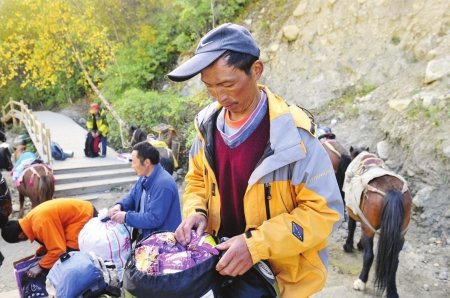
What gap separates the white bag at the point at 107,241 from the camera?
3369 mm

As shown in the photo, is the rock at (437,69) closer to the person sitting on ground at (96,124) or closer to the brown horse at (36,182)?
the brown horse at (36,182)

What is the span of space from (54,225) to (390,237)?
3.60 meters

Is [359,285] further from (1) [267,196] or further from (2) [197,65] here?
(2) [197,65]

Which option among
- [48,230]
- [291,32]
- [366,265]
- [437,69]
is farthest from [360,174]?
[291,32]

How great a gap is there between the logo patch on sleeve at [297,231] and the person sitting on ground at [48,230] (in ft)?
9.69

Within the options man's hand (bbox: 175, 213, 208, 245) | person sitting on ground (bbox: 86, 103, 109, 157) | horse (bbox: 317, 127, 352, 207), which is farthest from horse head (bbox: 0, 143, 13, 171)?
man's hand (bbox: 175, 213, 208, 245)

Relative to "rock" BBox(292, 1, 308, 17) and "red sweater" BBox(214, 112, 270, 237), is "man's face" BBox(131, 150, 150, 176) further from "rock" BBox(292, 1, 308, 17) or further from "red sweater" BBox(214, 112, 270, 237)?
"rock" BBox(292, 1, 308, 17)

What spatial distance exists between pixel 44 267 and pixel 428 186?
5.83 meters

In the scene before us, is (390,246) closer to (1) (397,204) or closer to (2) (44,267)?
(1) (397,204)

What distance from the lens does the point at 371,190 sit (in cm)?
430

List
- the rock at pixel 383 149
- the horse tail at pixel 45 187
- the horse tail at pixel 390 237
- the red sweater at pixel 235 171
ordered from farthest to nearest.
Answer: the rock at pixel 383 149
the horse tail at pixel 45 187
the horse tail at pixel 390 237
the red sweater at pixel 235 171

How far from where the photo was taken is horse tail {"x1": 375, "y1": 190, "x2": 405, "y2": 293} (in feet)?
12.9

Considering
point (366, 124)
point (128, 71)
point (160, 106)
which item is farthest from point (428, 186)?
point (128, 71)

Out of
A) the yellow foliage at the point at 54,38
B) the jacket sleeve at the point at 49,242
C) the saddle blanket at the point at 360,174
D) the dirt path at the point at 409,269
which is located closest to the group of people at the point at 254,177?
the jacket sleeve at the point at 49,242
